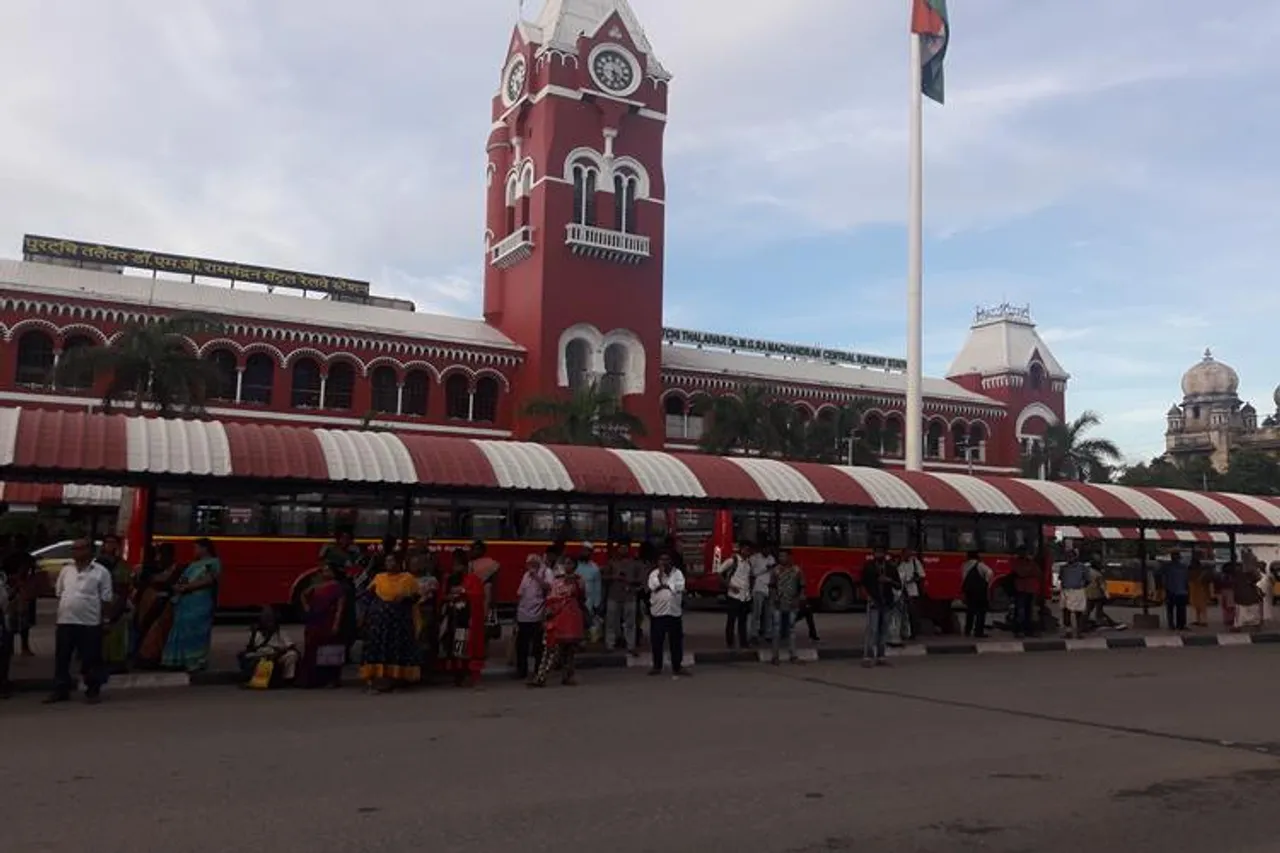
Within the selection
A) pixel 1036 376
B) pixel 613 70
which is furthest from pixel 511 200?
pixel 1036 376

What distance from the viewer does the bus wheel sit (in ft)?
80.6

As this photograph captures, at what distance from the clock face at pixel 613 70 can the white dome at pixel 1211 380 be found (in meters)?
74.5

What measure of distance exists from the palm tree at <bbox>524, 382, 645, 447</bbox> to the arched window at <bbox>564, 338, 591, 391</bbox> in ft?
11.4

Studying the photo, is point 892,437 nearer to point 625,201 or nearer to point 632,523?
point 625,201

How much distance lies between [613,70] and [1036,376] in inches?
1059

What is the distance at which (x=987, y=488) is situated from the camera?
1956cm

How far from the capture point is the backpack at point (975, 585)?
61.0 ft

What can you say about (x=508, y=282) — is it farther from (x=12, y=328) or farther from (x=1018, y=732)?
(x=1018, y=732)

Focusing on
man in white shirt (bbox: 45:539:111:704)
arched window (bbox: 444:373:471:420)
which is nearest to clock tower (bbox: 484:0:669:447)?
arched window (bbox: 444:373:471:420)

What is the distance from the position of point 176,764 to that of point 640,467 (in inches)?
360

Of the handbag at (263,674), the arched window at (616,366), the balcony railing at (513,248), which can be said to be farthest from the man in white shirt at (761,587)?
the balcony railing at (513,248)

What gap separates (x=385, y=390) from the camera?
38.5m

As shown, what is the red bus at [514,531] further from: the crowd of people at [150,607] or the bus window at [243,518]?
the crowd of people at [150,607]

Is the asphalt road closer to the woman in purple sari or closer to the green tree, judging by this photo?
the woman in purple sari
